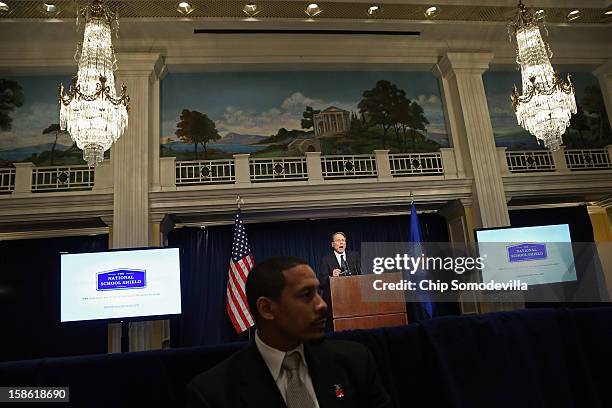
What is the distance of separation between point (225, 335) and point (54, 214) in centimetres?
400

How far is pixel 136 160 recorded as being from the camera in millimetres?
8016

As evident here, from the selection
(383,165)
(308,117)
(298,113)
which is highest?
(298,113)

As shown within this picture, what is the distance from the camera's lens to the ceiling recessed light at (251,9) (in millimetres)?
7941

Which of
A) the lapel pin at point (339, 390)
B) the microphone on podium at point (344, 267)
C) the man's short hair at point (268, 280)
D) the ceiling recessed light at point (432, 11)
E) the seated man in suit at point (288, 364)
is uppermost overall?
the ceiling recessed light at point (432, 11)

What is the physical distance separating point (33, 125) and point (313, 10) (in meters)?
5.72

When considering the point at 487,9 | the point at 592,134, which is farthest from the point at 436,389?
the point at 592,134

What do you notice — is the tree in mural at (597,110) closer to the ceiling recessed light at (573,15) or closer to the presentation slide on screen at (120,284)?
the ceiling recessed light at (573,15)

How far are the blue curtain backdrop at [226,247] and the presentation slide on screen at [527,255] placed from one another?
2045 mm

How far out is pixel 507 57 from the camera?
9.79 meters

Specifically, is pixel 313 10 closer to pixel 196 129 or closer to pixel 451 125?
pixel 196 129

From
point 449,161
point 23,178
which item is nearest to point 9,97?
point 23,178

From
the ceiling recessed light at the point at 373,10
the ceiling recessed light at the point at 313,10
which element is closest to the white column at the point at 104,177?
the ceiling recessed light at the point at 313,10

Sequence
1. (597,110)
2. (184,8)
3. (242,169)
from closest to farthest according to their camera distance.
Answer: (184,8) → (242,169) → (597,110)

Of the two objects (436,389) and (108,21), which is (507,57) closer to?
(108,21)
